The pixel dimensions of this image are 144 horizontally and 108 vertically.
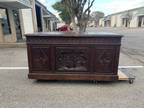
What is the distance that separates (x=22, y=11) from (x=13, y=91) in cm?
1211

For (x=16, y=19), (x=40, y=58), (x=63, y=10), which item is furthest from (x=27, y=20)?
(x=40, y=58)

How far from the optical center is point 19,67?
5930 mm

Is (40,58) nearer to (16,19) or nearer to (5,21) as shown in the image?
(5,21)

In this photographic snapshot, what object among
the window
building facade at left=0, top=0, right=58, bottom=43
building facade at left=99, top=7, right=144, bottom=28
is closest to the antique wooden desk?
building facade at left=0, top=0, right=58, bottom=43

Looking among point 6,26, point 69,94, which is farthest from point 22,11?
point 69,94

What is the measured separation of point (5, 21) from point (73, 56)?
992cm

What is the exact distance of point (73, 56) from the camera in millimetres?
4172

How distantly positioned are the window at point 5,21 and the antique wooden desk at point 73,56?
8.77 metres

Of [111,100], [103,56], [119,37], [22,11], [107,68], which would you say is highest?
[22,11]

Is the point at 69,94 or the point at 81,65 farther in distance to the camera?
the point at 81,65

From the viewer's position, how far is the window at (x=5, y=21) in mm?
11984

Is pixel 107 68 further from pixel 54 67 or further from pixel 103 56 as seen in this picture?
pixel 54 67

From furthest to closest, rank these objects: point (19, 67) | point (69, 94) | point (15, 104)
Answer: point (19, 67)
point (69, 94)
point (15, 104)

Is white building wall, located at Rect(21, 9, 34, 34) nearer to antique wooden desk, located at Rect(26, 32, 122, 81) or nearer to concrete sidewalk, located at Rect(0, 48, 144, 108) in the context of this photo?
concrete sidewalk, located at Rect(0, 48, 144, 108)
